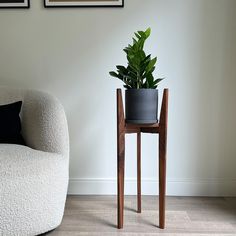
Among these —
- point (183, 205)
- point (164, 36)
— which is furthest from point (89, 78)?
point (183, 205)

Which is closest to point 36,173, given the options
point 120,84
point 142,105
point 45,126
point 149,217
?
point 45,126

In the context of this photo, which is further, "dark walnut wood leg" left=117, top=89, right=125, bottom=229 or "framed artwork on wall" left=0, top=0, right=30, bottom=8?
"framed artwork on wall" left=0, top=0, right=30, bottom=8

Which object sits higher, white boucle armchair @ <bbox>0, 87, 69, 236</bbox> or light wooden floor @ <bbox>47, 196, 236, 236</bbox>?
white boucle armchair @ <bbox>0, 87, 69, 236</bbox>

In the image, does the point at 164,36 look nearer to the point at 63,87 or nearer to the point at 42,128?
the point at 63,87

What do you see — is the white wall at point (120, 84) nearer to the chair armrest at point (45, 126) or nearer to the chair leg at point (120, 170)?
the chair armrest at point (45, 126)

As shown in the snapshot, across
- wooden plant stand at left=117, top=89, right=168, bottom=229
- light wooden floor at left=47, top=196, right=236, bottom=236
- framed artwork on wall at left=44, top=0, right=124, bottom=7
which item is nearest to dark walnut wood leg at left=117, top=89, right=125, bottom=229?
wooden plant stand at left=117, top=89, right=168, bottom=229

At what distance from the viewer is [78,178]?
1.86 m

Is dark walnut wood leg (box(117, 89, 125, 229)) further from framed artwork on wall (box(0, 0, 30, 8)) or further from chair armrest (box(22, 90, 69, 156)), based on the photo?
A: framed artwork on wall (box(0, 0, 30, 8))

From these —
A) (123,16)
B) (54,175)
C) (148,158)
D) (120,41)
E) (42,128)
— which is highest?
(123,16)

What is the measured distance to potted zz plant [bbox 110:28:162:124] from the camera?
4.38 feet

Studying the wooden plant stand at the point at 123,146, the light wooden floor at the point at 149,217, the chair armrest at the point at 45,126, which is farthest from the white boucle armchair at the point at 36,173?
the wooden plant stand at the point at 123,146

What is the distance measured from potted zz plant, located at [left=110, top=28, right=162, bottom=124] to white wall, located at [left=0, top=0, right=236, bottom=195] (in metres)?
0.45

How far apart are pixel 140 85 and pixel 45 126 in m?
0.57

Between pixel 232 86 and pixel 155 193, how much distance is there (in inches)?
36.7
